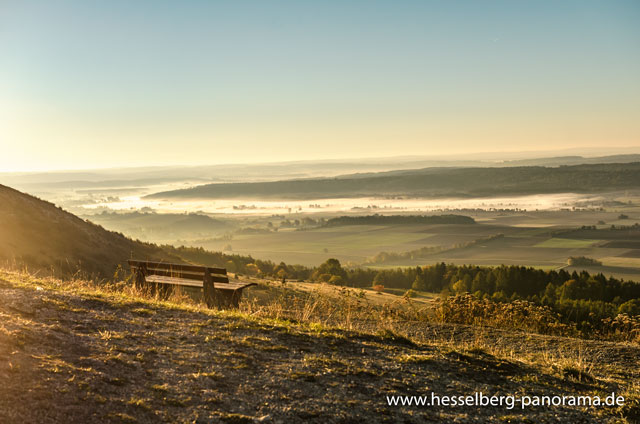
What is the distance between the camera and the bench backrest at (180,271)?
461 inches

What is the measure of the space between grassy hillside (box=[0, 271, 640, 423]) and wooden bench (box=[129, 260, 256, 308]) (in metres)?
2.62

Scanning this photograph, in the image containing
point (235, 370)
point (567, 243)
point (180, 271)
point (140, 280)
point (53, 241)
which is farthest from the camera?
point (567, 243)

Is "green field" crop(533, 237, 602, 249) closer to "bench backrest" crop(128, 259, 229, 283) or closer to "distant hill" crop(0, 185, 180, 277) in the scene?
"distant hill" crop(0, 185, 180, 277)

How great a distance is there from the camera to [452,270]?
257 feet

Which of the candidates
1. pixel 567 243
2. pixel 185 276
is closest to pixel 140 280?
pixel 185 276

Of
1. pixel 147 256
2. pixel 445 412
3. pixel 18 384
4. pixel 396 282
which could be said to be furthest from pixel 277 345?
pixel 396 282

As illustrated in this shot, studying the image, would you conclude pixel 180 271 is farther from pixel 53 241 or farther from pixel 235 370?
pixel 53 241

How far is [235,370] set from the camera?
237 inches

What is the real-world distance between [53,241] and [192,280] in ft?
42.2

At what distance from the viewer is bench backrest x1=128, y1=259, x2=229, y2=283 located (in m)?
11.7

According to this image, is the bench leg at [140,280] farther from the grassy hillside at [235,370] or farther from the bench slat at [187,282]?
the grassy hillside at [235,370]

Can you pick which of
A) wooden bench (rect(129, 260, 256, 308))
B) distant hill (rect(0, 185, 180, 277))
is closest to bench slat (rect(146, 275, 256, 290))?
wooden bench (rect(129, 260, 256, 308))

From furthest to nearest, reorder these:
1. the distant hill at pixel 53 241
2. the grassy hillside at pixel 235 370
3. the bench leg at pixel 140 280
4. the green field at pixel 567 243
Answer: the green field at pixel 567 243
the distant hill at pixel 53 241
the bench leg at pixel 140 280
the grassy hillside at pixel 235 370

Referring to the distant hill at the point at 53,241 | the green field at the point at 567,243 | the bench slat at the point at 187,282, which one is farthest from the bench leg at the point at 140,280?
the green field at the point at 567,243
